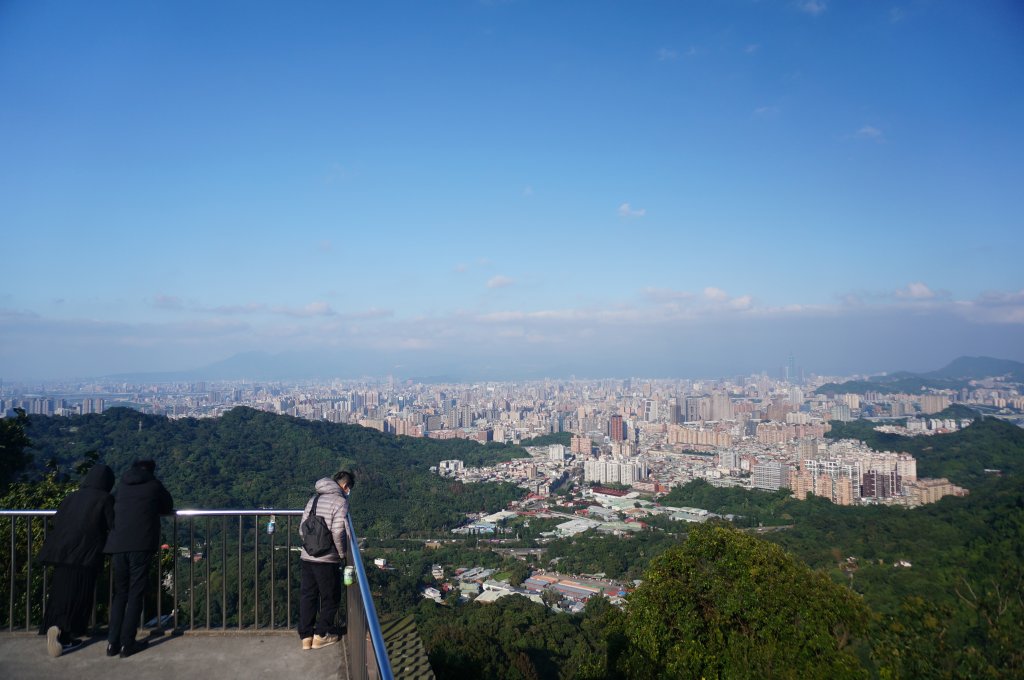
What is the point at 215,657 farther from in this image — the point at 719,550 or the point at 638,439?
the point at 638,439

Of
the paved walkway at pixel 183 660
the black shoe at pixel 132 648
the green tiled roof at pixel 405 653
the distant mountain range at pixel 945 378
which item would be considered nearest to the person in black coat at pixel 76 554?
the paved walkway at pixel 183 660

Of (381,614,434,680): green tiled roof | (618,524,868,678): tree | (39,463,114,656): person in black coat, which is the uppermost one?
(39,463,114,656): person in black coat

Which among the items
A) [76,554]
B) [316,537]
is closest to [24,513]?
[76,554]

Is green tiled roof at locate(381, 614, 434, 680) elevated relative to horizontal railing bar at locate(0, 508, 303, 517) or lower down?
lower down

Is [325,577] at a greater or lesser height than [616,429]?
greater

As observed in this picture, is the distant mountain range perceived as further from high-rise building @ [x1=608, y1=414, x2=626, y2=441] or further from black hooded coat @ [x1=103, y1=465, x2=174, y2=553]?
black hooded coat @ [x1=103, y1=465, x2=174, y2=553]

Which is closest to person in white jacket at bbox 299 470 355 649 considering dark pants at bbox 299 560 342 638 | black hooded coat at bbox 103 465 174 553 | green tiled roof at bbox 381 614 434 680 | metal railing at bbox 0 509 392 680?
dark pants at bbox 299 560 342 638

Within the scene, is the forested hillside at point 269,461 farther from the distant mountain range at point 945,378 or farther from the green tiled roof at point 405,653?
the distant mountain range at point 945,378

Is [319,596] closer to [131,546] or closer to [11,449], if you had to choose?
[131,546]
